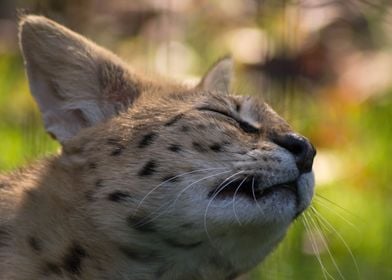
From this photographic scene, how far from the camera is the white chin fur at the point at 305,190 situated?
4184mm

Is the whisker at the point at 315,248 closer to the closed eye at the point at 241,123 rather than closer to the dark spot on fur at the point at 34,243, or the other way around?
the closed eye at the point at 241,123

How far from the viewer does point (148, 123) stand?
174 inches

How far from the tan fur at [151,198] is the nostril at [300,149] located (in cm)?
3

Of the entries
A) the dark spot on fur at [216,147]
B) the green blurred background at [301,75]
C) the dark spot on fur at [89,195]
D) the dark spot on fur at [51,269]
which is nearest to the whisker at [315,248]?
the green blurred background at [301,75]

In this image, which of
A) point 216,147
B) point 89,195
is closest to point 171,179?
point 216,147

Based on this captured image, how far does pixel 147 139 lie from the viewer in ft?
14.3

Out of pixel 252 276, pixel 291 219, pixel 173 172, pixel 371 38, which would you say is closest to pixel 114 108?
pixel 173 172

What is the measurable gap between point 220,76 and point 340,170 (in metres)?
1.91

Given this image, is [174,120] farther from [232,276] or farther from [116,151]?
[232,276]

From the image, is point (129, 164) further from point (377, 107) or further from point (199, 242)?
point (377, 107)

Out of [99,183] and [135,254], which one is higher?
[99,183]

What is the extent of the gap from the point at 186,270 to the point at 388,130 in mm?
3054

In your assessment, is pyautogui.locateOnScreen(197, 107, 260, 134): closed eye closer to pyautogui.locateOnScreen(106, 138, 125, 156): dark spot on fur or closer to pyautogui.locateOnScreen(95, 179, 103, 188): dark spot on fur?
pyautogui.locateOnScreen(106, 138, 125, 156): dark spot on fur

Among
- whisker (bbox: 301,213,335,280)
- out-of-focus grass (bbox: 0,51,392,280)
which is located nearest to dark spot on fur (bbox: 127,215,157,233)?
whisker (bbox: 301,213,335,280)
